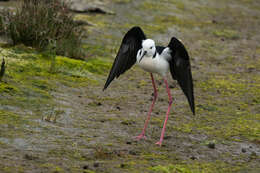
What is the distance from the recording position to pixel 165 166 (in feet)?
14.9

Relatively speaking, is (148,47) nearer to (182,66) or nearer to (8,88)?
(182,66)

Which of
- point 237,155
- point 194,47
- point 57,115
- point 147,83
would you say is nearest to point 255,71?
point 194,47

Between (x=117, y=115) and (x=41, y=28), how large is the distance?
329 centimetres

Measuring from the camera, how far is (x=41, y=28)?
8.87m

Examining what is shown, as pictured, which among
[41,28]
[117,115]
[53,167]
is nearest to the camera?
[53,167]

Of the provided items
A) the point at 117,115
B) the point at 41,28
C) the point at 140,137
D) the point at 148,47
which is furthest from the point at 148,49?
the point at 41,28

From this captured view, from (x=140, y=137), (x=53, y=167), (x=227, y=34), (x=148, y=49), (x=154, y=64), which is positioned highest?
(x=148, y=49)

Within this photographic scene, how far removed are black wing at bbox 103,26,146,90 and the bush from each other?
2.86m

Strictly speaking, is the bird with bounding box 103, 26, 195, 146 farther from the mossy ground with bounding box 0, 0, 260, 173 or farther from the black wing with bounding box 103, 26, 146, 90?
the mossy ground with bounding box 0, 0, 260, 173

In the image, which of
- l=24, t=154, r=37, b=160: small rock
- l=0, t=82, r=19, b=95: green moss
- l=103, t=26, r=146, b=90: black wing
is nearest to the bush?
l=0, t=82, r=19, b=95: green moss

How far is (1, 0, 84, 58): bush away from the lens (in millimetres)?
8844

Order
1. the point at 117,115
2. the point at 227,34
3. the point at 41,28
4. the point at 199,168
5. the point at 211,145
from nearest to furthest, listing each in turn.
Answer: the point at 199,168
the point at 211,145
the point at 117,115
the point at 41,28
the point at 227,34

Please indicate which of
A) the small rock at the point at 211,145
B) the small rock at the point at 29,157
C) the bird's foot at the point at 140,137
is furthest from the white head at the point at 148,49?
the small rock at the point at 29,157

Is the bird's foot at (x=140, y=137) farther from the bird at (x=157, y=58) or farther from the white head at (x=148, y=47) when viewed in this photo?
the white head at (x=148, y=47)
